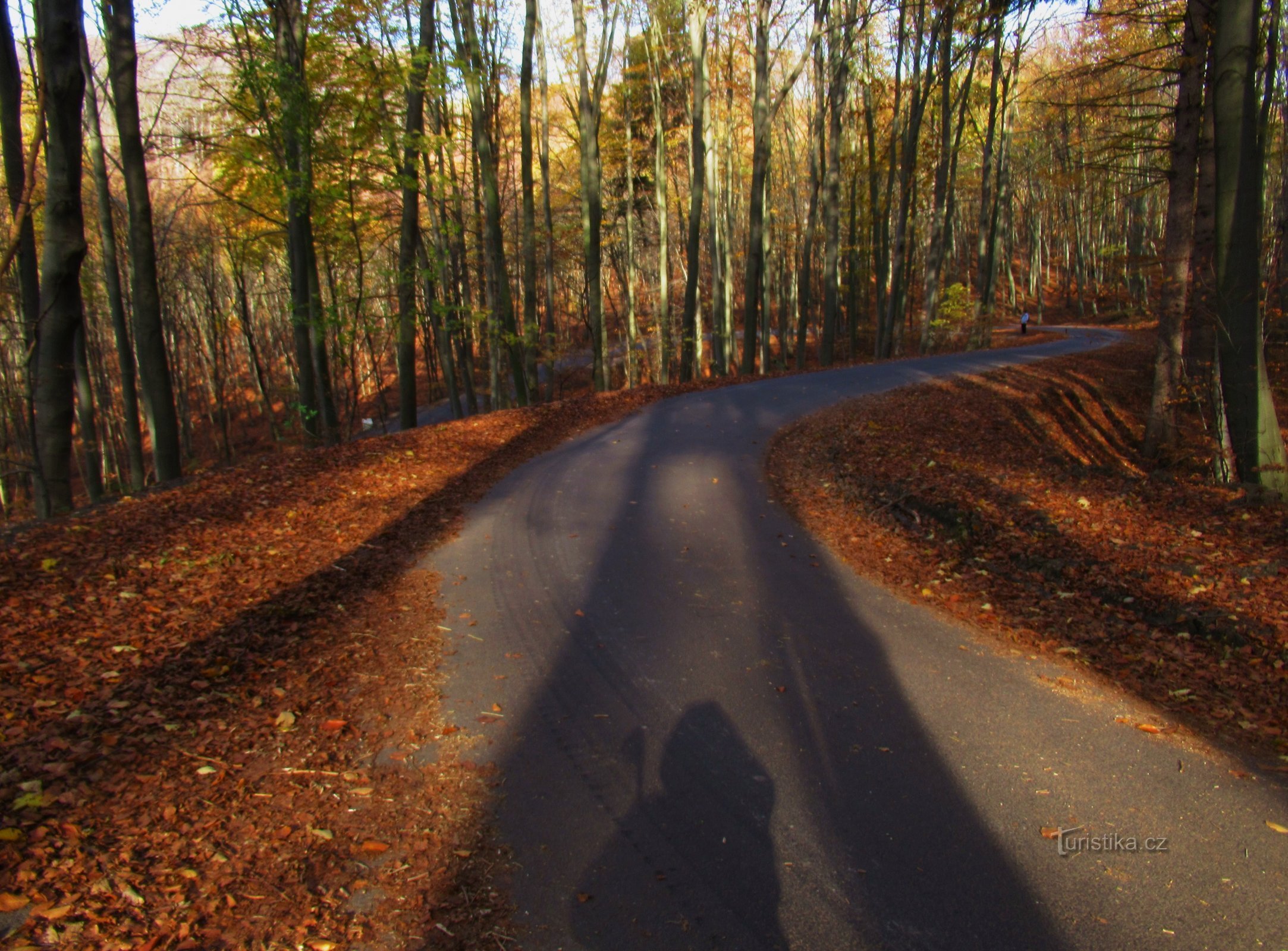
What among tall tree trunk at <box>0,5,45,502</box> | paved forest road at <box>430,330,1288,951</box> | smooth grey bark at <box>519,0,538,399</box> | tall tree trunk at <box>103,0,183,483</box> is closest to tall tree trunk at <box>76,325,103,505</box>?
tall tree trunk at <box>0,5,45,502</box>

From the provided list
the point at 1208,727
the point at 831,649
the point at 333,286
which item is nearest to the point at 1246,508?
the point at 1208,727

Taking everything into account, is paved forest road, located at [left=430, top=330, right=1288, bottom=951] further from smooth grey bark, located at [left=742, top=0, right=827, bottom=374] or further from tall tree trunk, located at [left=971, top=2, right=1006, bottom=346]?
tall tree trunk, located at [left=971, top=2, right=1006, bottom=346]

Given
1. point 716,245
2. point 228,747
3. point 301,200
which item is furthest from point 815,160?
point 228,747

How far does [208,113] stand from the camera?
539 inches

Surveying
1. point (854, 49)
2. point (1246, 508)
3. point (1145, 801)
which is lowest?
point (1145, 801)

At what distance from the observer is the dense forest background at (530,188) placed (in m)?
8.34

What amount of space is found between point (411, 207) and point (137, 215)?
4.91m

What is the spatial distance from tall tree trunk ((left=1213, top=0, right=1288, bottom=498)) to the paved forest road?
5.62 m

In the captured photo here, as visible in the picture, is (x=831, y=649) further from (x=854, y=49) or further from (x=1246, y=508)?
(x=854, y=49)

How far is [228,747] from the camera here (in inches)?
149

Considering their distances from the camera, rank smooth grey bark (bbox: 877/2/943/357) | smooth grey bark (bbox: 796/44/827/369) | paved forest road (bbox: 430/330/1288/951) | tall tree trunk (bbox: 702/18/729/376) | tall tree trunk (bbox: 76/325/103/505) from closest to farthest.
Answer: paved forest road (bbox: 430/330/1288/951)
tall tree trunk (bbox: 76/325/103/505)
smooth grey bark (bbox: 877/2/943/357)
smooth grey bark (bbox: 796/44/827/369)
tall tree trunk (bbox: 702/18/729/376)

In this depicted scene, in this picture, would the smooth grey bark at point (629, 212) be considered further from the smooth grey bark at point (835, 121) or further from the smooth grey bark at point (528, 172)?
the smooth grey bark at point (835, 121)

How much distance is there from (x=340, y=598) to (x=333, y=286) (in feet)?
33.8

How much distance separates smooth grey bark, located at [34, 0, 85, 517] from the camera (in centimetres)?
689
